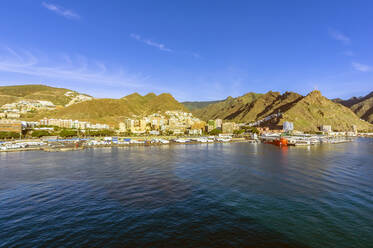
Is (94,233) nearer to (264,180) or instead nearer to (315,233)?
(315,233)

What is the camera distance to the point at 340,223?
19.4 m

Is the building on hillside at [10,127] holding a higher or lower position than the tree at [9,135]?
higher

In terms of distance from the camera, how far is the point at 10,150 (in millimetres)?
83125

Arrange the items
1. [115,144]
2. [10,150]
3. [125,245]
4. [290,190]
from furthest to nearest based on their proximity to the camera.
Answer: [115,144] < [10,150] < [290,190] < [125,245]

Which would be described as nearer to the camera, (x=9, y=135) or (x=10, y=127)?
(x=9, y=135)

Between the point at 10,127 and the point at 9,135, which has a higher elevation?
the point at 10,127

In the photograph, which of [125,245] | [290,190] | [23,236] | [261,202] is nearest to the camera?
[125,245]

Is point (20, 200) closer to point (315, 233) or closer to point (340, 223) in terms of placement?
point (315, 233)

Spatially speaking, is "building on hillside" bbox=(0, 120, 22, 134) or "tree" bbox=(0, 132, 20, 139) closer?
"tree" bbox=(0, 132, 20, 139)

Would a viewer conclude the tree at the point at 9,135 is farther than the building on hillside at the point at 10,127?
No

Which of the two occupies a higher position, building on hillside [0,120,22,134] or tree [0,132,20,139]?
building on hillside [0,120,22,134]

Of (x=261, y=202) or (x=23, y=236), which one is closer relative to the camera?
(x=23, y=236)

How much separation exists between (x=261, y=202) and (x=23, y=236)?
25350mm

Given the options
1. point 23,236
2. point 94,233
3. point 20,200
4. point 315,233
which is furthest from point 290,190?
point 20,200
